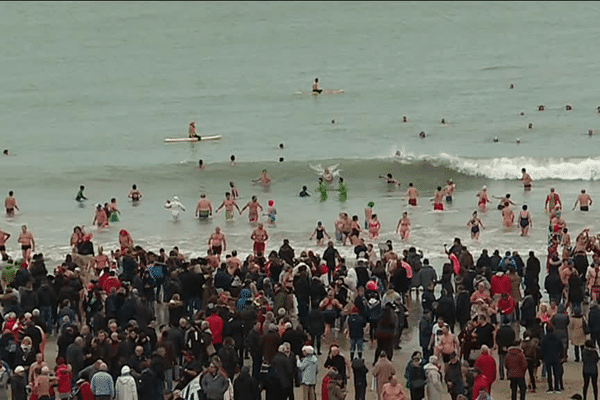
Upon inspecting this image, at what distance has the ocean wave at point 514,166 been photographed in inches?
1839

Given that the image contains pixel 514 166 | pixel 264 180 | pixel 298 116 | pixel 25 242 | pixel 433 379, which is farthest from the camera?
pixel 298 116

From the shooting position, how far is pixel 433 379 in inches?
728

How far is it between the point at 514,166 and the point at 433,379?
31261mm

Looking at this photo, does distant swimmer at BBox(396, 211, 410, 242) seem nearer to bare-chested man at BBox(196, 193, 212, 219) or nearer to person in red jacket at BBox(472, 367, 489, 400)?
bare-chested man at BBox(196, 193, 212, 219)

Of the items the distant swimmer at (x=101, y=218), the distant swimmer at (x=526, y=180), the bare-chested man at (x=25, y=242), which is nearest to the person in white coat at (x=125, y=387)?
the bare-chested man at (x=25, y=242)

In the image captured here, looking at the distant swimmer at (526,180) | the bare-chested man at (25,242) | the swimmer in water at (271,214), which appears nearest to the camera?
the bare-chested man at (25,242)

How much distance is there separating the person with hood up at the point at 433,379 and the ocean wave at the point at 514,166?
92.9 feet

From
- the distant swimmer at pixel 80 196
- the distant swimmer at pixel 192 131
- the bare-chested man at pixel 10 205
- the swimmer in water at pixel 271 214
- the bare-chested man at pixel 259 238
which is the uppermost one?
the distant swimmer at pixel 192 131

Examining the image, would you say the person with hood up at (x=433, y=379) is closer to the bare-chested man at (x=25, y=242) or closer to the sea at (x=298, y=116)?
the sea at (x=298, y=116)

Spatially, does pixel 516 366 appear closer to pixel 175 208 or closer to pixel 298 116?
pixel 175 208

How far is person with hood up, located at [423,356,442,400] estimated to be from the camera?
60.6ft

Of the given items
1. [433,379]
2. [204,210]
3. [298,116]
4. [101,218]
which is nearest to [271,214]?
[204,210]

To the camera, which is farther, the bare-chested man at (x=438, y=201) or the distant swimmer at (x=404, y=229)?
the bare-chested man at (x=438, y=201)

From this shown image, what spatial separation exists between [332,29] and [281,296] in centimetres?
9068
